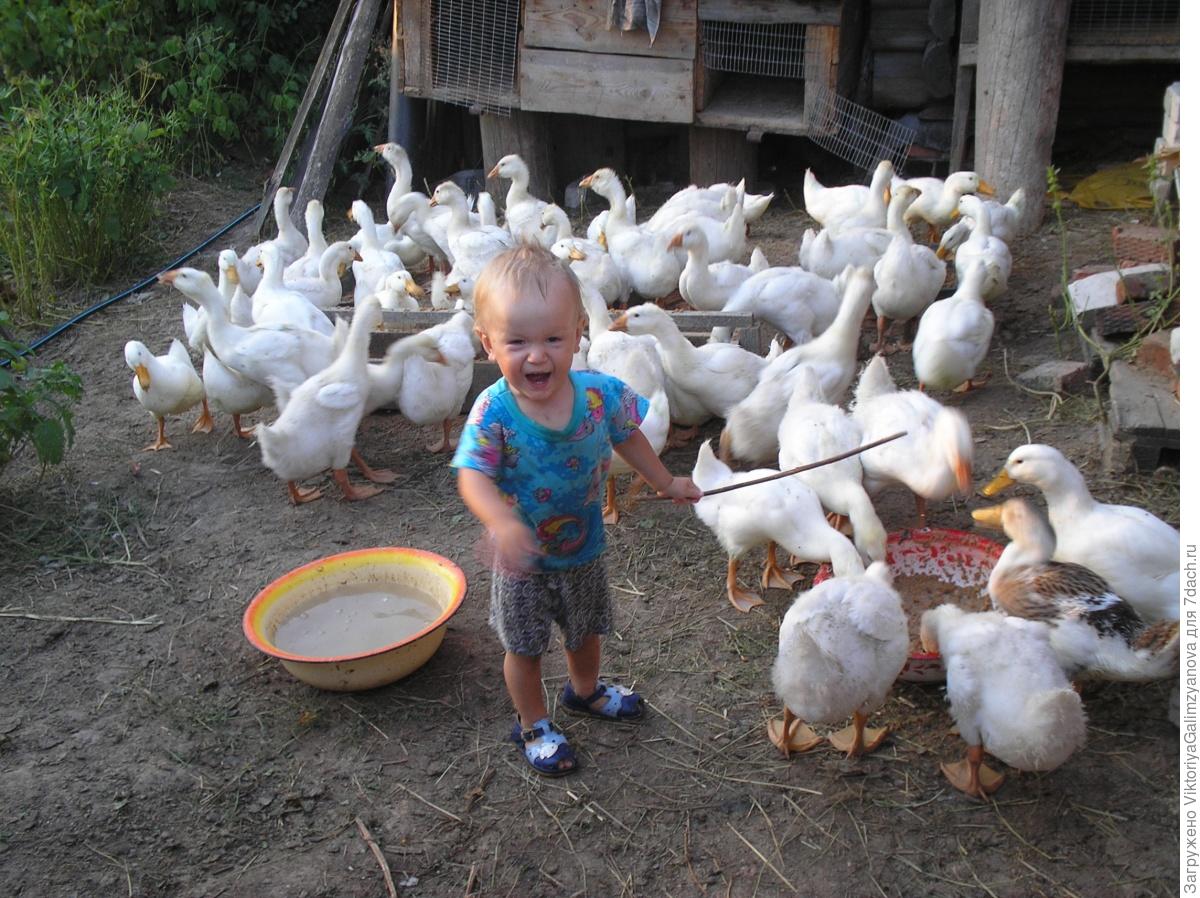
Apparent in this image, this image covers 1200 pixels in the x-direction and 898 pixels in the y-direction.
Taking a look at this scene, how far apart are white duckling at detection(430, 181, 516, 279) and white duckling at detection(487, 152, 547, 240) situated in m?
0.31

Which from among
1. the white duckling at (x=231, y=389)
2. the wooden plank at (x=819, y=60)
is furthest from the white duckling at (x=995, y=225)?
the white duckling at (x=231, y=389)

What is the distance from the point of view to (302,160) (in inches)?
338

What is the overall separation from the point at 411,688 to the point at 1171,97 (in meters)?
5.49

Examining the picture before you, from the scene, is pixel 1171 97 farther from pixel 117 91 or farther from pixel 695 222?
pixel 117 91

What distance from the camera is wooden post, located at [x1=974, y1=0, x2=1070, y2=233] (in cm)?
668

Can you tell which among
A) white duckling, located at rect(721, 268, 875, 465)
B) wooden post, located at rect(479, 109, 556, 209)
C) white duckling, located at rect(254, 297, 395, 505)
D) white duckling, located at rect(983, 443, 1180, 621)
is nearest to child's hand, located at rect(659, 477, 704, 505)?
white duckling, located at rect(983, 443, 1180, 621)

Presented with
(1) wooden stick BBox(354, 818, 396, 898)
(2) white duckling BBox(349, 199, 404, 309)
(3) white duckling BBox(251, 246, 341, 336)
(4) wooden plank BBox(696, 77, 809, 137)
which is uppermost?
(4) wooden plank BBox(696, 77, 809, 137)

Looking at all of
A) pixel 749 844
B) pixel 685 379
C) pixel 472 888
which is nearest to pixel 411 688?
pixel 472 888

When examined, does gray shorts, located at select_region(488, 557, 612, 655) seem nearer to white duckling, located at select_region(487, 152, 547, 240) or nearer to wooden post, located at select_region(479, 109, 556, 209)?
white duckling, located at select_region(487, 152, 547, 240)

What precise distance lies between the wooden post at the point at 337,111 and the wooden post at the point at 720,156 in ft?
9.27

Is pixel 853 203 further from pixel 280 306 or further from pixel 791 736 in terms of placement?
pixel 791 736

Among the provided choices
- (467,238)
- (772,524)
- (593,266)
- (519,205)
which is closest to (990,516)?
(772,524)

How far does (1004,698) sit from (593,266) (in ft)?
12.9

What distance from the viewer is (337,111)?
27.6 feet
